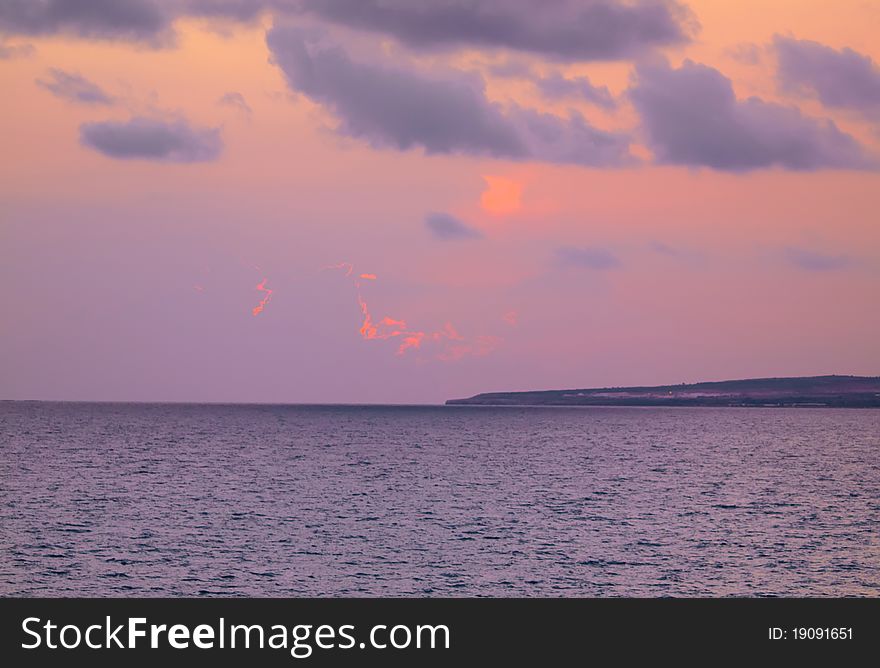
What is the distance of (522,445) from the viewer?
16412 cm

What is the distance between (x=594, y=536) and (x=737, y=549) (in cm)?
906

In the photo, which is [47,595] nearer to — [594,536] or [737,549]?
[594,536]

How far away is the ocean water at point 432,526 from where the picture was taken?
44.7m

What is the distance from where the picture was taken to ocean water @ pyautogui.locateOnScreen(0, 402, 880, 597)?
44.7 metres

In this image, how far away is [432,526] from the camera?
205 ft

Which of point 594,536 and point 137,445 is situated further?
point 137,445

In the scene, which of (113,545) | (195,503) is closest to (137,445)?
(195,503)

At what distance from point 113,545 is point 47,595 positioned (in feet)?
39.5

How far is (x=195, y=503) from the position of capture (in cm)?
7306
